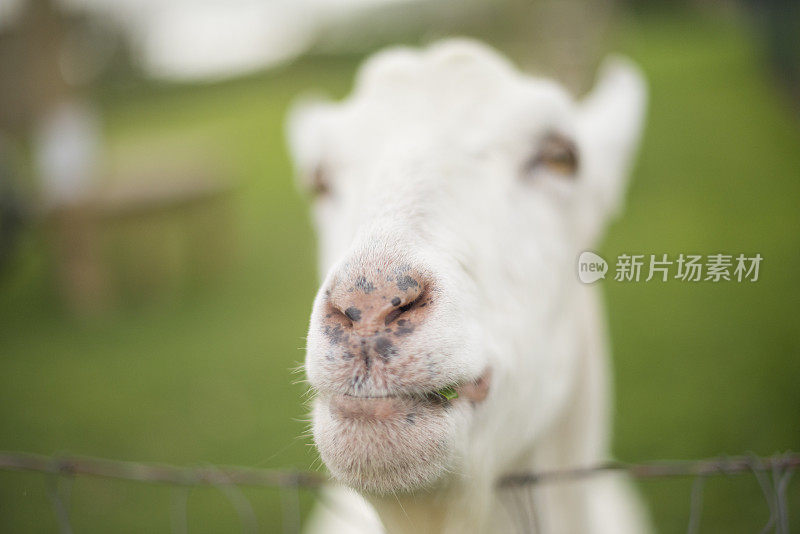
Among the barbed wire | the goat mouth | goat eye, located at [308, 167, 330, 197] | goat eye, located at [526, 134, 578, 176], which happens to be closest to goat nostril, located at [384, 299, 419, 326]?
the goat mouth

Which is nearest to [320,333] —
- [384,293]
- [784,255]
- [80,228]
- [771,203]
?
[384,293]

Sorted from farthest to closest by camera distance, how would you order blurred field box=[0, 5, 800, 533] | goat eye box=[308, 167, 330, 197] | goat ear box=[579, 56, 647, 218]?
blurred field box=[0, 5, 800, 533], goat ear box=[579, 56, 647, 218], goat eye box=[308, 167, 330, 197]

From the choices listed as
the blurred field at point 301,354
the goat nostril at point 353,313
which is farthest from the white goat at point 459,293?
the blurred field at point 301,354

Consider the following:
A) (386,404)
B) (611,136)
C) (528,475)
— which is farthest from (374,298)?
(611,136)

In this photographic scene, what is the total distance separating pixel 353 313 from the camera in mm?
1154

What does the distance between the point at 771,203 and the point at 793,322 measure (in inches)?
118

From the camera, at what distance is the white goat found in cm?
118

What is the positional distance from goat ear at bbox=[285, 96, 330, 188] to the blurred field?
1276mm

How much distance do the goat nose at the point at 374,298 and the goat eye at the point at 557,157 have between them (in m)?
0.87

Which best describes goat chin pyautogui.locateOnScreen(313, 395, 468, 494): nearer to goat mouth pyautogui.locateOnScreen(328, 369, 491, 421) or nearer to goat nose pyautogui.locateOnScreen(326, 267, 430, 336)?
goat mouth pyautogui.locateOnScreen(328, 369, 491, 421)

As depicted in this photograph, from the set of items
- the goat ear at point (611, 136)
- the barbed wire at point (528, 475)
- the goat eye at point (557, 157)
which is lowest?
the barbed wire at point (528, 475)

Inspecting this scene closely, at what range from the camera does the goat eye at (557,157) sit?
1926mm

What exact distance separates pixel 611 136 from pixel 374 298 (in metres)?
1.70

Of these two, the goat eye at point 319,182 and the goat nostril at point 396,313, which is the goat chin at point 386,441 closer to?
the goat nostril at point 396,313
